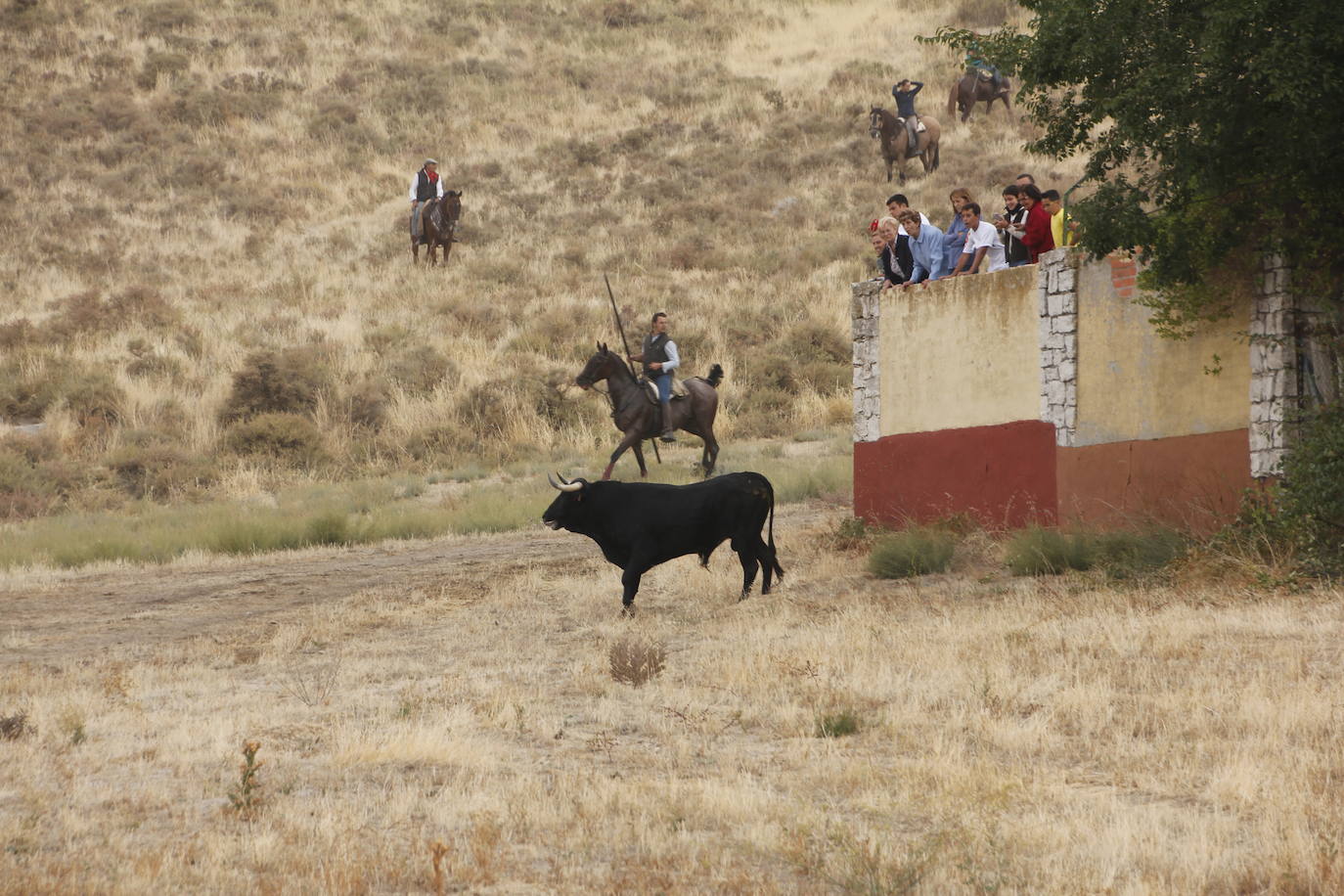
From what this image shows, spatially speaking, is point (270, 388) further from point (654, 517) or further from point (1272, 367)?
point (1272, 367)

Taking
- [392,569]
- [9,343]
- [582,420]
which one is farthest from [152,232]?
[392,569]

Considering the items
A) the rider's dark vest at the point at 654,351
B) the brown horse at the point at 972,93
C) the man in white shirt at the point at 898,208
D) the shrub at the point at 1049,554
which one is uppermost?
the brown horse at the point at 972,93

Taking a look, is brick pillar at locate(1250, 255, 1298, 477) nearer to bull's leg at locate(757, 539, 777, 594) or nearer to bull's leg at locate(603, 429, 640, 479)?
bull's leg at locate(757, 539, 777, 594)

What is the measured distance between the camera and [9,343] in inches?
1175

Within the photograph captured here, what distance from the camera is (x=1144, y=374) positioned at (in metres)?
13.1

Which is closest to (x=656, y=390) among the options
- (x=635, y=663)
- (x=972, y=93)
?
(x=635, y=663)

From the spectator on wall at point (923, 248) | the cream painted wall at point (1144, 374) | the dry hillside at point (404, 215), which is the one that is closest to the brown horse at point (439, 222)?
the dry hillside at point (404, 215)

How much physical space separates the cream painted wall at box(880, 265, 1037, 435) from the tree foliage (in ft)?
6.59

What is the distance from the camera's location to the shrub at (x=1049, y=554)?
12.8m

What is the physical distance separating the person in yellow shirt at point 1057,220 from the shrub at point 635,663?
19.4 ft

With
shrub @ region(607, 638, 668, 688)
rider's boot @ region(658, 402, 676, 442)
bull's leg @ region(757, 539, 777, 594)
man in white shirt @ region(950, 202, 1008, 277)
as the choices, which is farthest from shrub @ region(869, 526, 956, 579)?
rider's boot @ region(658, 402, 676, 442)

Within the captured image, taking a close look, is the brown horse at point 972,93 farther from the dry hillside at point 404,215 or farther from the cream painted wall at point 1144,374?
the cream painted wall at point 1144,374

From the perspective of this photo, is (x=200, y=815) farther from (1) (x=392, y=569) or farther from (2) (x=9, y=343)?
(2) (x=9, y=343)

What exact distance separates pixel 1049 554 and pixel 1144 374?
1681mm
